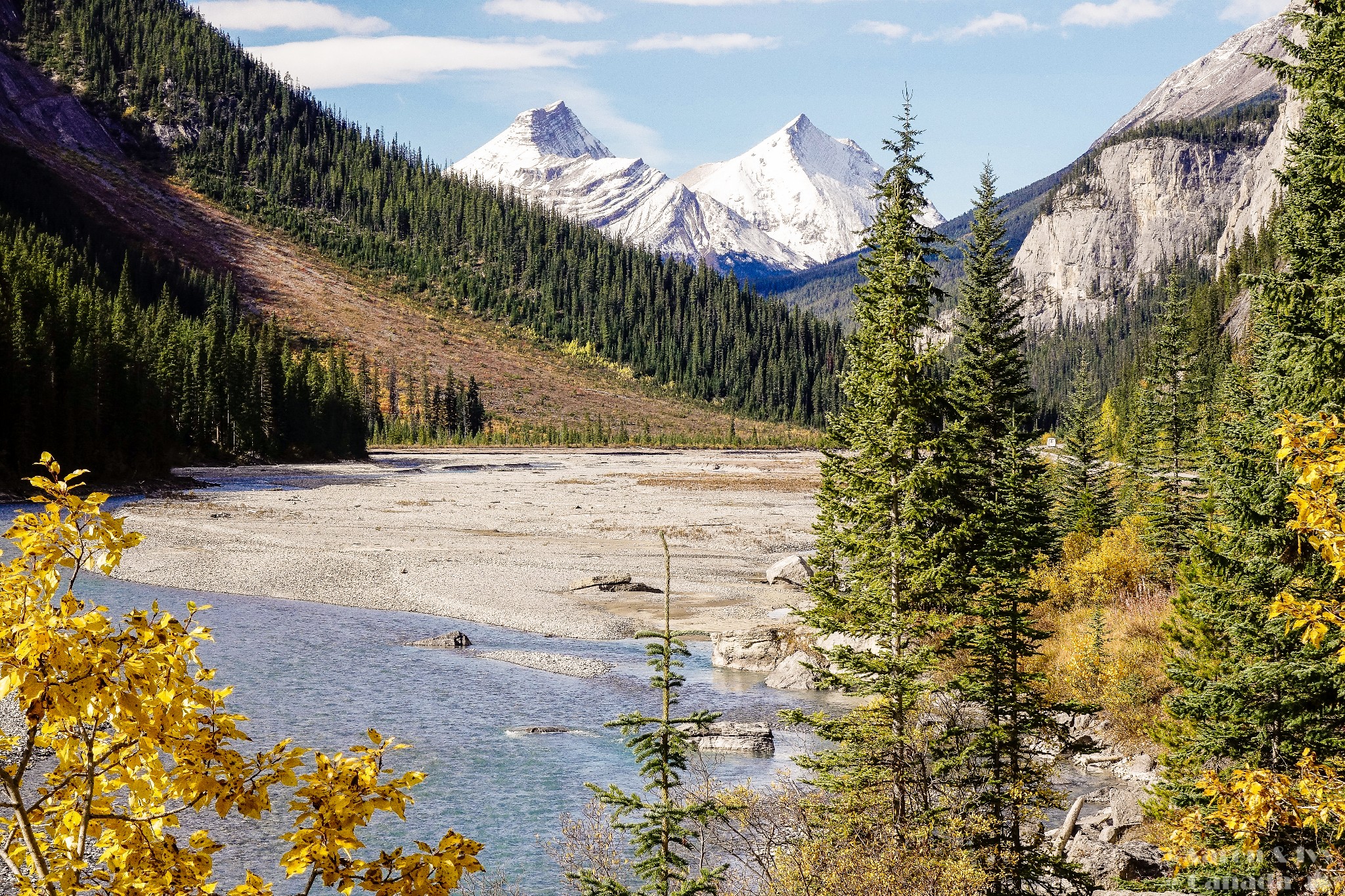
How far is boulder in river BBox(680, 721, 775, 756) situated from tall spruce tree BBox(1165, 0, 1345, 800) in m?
8.84

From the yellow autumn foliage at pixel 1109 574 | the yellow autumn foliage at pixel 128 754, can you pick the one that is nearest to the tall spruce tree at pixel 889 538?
the yellow autumn foliage at pixel 128 754

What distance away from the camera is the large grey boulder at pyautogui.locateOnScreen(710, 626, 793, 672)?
30281 mm

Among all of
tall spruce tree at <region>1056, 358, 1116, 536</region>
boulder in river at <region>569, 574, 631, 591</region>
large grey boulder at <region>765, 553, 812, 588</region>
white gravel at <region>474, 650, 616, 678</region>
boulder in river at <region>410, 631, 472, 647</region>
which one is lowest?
white gravel at <region>474, 650, 616, 678</region>

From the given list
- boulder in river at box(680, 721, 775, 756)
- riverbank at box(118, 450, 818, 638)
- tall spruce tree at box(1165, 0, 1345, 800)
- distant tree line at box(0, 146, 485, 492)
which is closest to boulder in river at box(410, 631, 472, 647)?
riverbank at box(118, 450, 818, 638)

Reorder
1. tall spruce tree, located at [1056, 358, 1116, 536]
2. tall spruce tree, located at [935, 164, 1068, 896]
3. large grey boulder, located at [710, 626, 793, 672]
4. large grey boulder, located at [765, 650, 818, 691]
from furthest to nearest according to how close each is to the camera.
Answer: tall spruce tree, located at [1056, 358, 1116, 536] < large grey boulder, located at [710, 626, 793, 672] < large grey boulder, located at [765, 650, 818, 691] < tall spruce tree, located at [935, 164, 1068, 896]

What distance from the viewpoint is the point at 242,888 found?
181 inches

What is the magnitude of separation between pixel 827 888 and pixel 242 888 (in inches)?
396

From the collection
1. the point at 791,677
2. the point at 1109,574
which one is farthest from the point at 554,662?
the point at 1109,574

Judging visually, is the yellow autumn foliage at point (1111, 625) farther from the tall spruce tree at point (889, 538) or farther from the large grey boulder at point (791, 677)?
the large grey boulder at point (791, 677)

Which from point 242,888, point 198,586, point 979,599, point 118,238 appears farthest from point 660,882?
point 118,238

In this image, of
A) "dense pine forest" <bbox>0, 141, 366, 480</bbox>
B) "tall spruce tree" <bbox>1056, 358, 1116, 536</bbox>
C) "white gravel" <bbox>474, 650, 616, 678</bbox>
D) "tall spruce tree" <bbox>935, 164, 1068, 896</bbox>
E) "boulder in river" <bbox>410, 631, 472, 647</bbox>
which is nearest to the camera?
"tall spruce tree" <bbox>935, 164, 1068, 896</bbox>

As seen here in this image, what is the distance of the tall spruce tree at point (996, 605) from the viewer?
16844 millimetres

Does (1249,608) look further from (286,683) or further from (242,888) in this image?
(286,683)

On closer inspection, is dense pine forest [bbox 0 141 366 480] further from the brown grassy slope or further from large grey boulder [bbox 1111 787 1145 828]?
large grey boulder [bbox 1111 787 1145 828]
